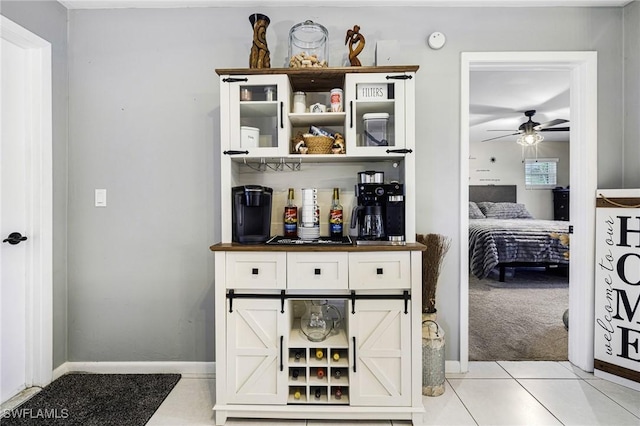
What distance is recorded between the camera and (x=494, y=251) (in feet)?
14.7

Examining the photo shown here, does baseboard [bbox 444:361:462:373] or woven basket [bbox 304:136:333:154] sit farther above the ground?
woven basket [bbox 304:136:333:154]

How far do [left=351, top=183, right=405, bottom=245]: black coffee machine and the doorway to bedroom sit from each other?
1.32 metres

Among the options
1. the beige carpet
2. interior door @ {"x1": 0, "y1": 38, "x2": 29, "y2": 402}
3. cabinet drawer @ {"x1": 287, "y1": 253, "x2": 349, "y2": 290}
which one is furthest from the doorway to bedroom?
interior door @ {"x1": 0, "y1": 38, "x2": 29, "y2": 402}

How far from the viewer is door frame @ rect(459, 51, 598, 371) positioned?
2.28m

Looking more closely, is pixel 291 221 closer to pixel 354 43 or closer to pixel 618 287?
pixel 354 43

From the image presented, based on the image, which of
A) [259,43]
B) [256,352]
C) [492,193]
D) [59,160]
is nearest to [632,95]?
[259,43]

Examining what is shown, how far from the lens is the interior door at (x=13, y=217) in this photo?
197 centimetres

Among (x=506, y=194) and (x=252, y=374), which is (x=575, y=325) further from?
(x=506, y=194)

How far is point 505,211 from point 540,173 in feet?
5.75

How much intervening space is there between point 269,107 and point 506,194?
6.79 m

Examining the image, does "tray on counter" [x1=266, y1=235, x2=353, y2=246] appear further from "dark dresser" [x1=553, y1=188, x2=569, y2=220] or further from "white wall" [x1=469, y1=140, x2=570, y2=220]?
"dark dresser" [x1=553, y1=188, x2=569, y2=220]

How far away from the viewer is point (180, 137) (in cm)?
232

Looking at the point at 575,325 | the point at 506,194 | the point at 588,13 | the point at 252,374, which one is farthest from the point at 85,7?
the point at 506,194

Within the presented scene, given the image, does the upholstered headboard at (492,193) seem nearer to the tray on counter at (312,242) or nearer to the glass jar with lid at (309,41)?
the glass jar with lid at (309,41)
